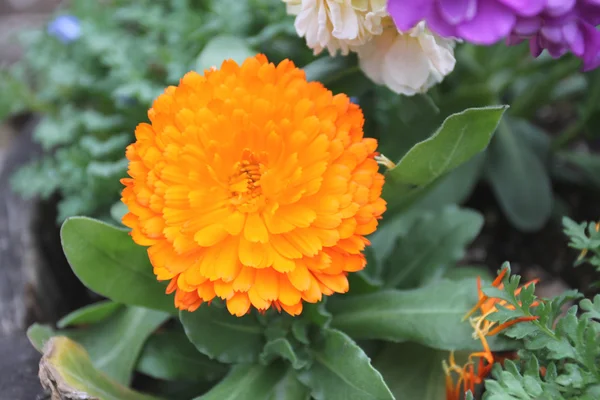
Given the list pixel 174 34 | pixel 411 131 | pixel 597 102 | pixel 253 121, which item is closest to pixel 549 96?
pixel 597 102

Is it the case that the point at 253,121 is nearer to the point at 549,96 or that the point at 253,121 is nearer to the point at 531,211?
the point at 531,211

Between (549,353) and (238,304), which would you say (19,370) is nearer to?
(238,304)

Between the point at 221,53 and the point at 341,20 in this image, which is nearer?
the point at 341,20

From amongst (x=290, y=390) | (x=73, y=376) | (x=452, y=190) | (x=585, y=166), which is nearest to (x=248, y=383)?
(x=290, y=390)

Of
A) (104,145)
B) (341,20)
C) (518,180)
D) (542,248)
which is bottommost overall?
(542,248)

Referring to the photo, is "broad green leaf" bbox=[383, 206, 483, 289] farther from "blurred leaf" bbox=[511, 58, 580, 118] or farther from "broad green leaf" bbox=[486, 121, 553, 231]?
"blurred leaf" bbox=[511, 58, 580, 118]

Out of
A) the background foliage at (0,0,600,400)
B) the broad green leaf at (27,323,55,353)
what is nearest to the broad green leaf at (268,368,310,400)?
the background foliage at (0,0,600,400)

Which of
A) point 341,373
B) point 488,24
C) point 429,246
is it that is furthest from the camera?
point 429,246
